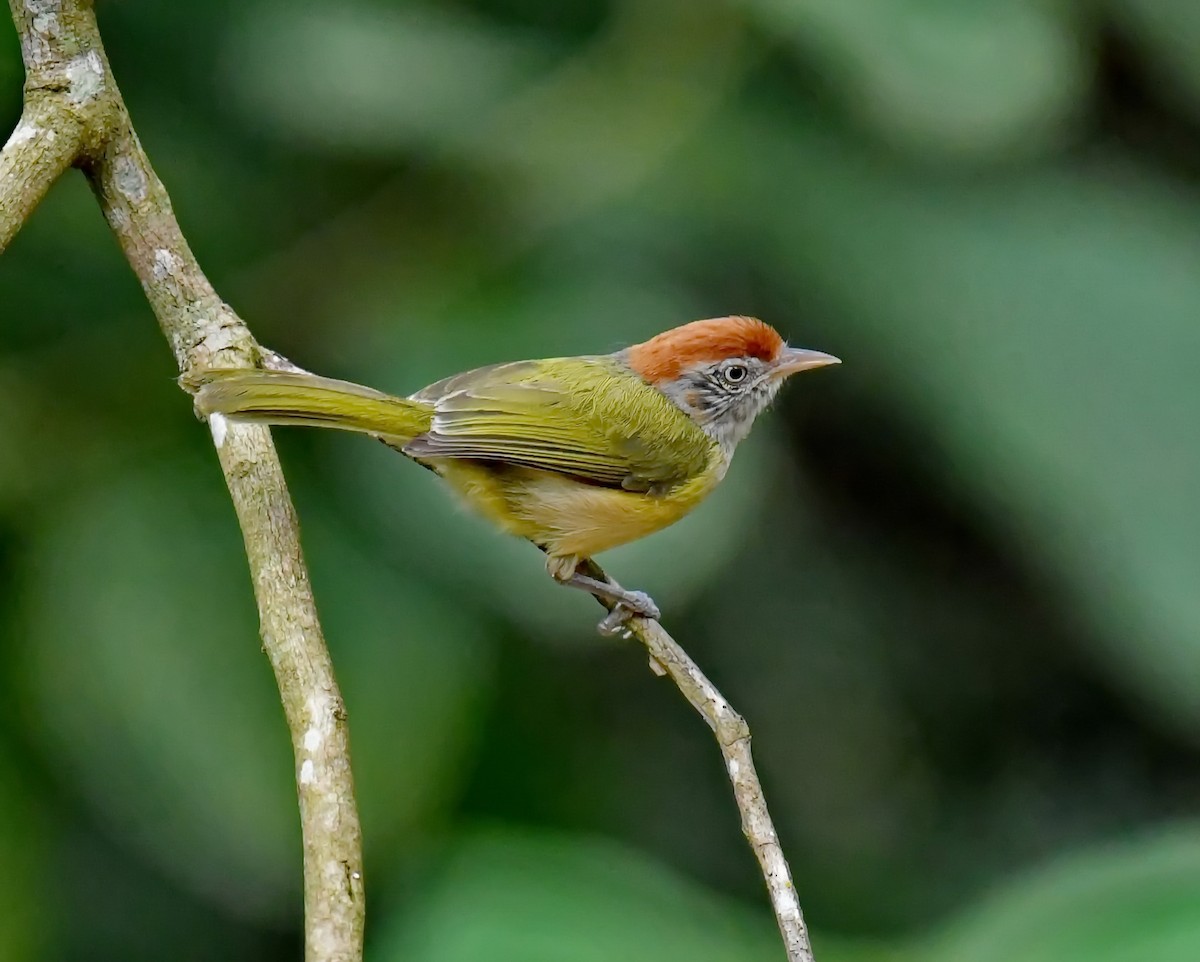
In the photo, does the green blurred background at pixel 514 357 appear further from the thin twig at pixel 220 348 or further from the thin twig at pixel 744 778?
the thin twig at pixel 220 348

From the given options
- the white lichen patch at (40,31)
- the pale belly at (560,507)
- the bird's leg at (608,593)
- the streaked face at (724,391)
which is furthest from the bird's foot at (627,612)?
the white lichen patch at (40,31)

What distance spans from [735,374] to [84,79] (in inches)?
71.5

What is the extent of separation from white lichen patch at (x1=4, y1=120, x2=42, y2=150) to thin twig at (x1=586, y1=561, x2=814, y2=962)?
134 centimetres

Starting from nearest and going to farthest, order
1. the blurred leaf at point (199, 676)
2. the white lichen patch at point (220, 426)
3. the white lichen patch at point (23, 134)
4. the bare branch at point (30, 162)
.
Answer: the bare branch at point (30, 162) → the white lichen patch at point (23, 134) → the white lichen patch at point (220, 426) → the blurred leaf at point (199, 676)

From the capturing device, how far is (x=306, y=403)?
2734 millimetres

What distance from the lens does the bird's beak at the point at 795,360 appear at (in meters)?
3.65

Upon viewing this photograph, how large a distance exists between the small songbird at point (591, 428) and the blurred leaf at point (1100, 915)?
96 centimetres

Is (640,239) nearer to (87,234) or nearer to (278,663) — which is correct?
(87,234)

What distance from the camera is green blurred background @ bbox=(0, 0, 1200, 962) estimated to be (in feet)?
9.81

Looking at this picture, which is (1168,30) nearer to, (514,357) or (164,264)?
(514,357)

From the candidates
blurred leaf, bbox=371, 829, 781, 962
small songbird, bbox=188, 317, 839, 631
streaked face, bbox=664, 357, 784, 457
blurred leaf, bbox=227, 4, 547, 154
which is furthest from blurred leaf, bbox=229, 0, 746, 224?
blurred leaf, bbox=371, 829, 781, 962

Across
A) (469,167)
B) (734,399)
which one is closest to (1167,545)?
(734,399)

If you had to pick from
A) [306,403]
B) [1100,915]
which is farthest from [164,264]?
[1100,915]

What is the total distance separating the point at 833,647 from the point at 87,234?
97.4 inches
